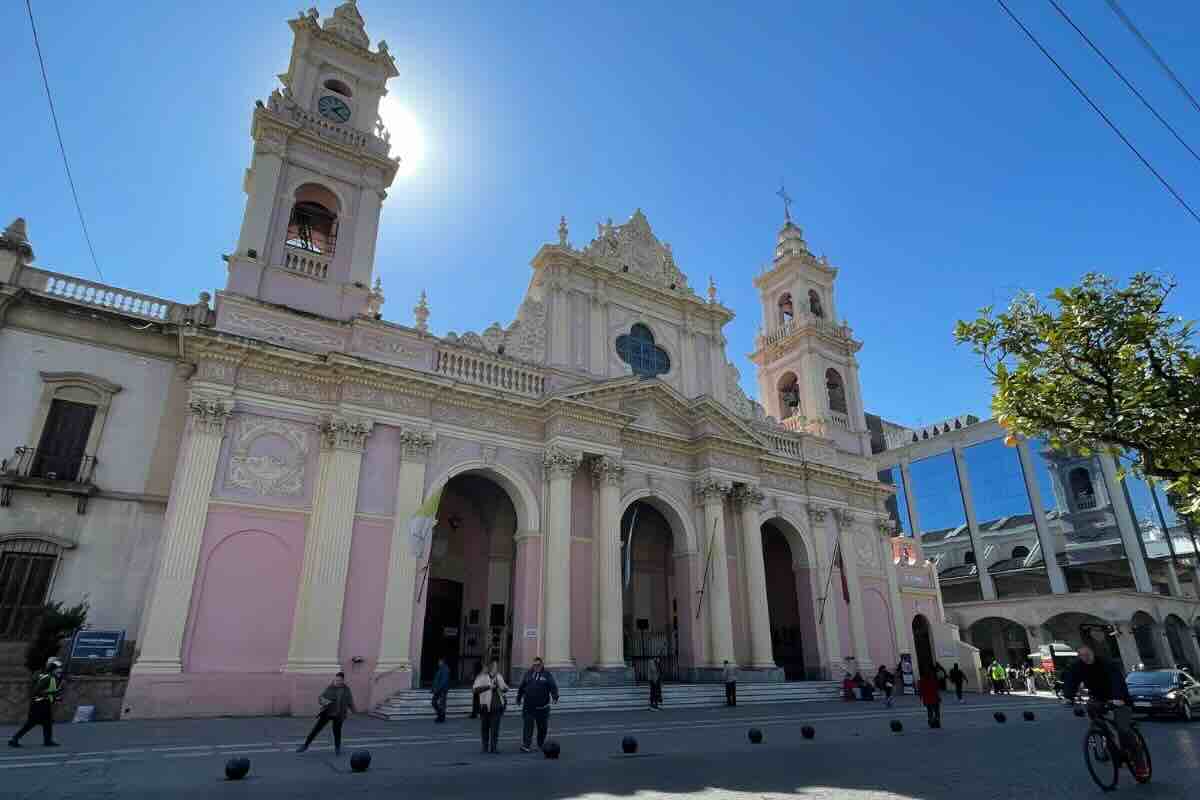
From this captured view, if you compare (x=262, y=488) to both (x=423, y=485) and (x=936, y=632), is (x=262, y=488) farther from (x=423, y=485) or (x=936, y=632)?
(x=936, y=632)

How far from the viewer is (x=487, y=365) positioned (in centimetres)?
2073

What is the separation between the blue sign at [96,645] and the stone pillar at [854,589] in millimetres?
21499

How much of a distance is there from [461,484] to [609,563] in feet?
19.4

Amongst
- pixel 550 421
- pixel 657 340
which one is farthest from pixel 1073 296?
pixel 657 340

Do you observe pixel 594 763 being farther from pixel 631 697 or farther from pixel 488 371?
pixel 488 371

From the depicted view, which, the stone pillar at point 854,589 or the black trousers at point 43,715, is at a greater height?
the stone pillar at point 854,589

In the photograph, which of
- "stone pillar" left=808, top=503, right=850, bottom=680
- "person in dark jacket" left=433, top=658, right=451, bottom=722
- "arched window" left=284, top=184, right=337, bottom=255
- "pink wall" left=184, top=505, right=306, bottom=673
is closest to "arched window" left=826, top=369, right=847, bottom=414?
"stone pillar" left=808, top=503, right=850, bottom=680

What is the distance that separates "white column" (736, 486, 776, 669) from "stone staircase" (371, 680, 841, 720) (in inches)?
49.3

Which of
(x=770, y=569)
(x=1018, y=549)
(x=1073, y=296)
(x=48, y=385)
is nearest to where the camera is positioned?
(x=1073, y=296)

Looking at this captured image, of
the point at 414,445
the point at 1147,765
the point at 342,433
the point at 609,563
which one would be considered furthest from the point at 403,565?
the point at 1147,765

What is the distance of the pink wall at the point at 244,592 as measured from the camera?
14.8 m

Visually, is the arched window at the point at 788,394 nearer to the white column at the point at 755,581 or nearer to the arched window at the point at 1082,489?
the white column at the point at 755,581

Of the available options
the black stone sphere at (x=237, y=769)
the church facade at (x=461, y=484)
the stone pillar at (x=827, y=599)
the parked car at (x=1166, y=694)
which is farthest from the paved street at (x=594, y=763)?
the stone pillar at (x=827, y=599)

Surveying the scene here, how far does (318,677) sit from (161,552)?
4.45 metres
